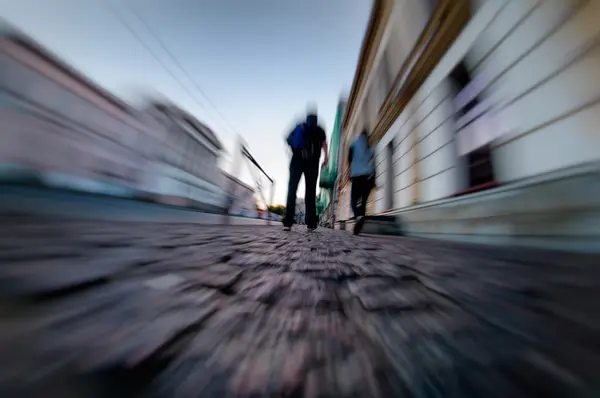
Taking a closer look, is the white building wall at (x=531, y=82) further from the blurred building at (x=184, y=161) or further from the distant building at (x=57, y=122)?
the blurred building at (x=184, y=161)

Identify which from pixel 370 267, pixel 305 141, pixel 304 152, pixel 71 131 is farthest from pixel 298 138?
pixel 370 267

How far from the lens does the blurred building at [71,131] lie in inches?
111

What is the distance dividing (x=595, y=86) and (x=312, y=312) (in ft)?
7.32

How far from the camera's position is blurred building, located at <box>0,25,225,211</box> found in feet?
9.23

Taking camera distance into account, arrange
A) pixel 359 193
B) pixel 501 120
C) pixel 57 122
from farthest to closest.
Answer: pixel 359 193 < pixel 57 122 < pixel 501 120

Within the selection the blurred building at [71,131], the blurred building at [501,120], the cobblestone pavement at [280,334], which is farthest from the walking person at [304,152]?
the cobblestone pavement at [280,334]

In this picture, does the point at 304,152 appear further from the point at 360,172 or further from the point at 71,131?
the point at 71,131

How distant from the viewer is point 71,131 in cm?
347

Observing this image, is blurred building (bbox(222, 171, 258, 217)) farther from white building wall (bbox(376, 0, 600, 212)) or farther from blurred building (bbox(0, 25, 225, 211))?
white building wall (bbox(376, 0, 600, 212))

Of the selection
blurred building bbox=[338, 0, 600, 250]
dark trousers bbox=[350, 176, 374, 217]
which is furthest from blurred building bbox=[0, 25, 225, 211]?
blurred building bbox=[338, 0, 600, 250]

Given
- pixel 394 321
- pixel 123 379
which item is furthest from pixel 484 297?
pixel 123 379

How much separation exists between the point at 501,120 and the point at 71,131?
5.16 metres

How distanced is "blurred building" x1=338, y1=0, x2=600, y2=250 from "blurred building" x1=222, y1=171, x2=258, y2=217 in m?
5.31

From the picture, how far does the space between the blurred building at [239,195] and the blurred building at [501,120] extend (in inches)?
209
